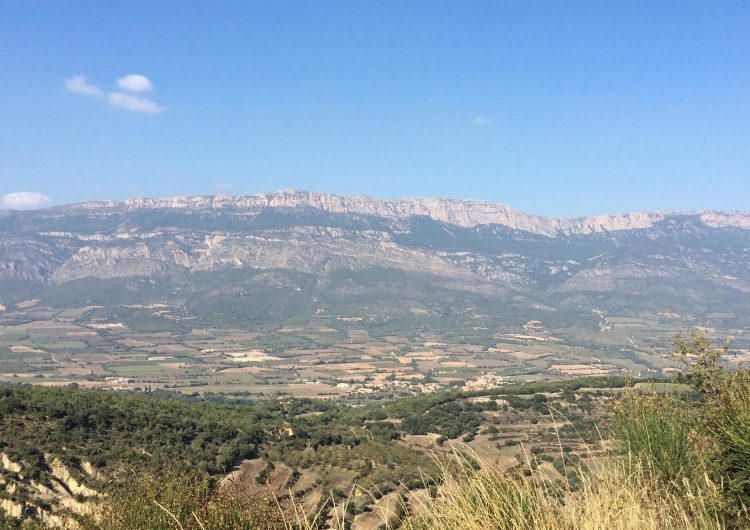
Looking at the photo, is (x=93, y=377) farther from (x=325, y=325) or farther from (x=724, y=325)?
(x=724, y=325)

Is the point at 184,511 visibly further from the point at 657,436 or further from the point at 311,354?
the point at 311,354

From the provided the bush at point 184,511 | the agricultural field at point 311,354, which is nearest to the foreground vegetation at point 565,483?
the bush at point 184,511

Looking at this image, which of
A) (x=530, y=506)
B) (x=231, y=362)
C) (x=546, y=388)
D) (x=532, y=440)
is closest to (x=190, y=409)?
(x=532, y=440)

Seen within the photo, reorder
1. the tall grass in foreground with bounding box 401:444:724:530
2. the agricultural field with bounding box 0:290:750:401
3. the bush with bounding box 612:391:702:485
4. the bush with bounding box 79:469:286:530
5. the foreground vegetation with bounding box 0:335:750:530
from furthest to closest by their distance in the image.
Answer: the agricultural field with bounding box 0:290:750:401 → the bush with bounding box 612:391:702:485 → the bush with bounding box 79:469:286:530 → the foreground vegetation with bounding box 0:335:750:530 → the tall grass in foreground with bounding box 401:444:724:530

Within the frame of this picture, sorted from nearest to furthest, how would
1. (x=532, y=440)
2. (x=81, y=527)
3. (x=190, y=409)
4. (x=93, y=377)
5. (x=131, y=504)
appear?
(x=131, y=504) < (x=81, y=527) < (x=532, y=440) < (x=190, y=409) < (x=93, y=377)

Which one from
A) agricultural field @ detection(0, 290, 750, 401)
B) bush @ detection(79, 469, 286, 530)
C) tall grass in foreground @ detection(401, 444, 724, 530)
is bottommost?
agricultural field @ detection(0, 290, 750, 401)

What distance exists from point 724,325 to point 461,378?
110037 millimetres

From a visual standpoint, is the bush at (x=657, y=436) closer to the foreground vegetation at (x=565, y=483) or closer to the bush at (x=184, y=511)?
the foreground vegetation at (x=565, y=483)

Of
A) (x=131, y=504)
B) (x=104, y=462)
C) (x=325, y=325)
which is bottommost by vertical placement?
(x=325, y=325)

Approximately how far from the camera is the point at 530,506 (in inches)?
232

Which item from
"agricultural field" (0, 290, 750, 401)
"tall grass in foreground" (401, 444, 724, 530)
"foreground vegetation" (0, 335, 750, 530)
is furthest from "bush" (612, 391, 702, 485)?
"agricultural field" (0, 290, 750, 401)

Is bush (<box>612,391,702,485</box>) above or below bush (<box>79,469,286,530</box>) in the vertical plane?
below

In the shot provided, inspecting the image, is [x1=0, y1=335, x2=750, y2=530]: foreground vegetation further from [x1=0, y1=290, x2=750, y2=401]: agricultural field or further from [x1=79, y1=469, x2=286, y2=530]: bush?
[x1=0, y1=290, x2=750, y2=401]: agricultural field

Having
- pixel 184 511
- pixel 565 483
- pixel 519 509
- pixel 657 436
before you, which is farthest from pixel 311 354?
pixel 519 509
